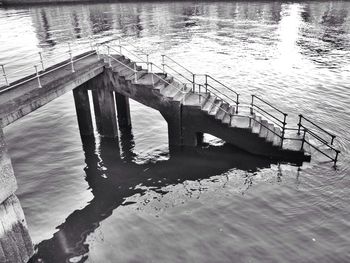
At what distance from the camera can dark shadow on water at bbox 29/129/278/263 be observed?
1274 centimetres

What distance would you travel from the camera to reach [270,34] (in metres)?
47.6

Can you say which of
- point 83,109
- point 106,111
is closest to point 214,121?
point 106,111

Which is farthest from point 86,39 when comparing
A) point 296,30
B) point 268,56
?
point 296,30

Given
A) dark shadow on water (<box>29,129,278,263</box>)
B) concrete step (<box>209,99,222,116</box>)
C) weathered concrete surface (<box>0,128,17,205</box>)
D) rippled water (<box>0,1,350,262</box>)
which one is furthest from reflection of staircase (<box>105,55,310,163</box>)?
weathered concrete surface (<box>0,128,17,205</box>)

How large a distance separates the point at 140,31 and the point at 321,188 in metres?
44.9

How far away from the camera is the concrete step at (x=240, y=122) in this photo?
54.4ft

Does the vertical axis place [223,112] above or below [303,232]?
above

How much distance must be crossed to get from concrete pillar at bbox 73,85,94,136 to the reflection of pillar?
27.9ft

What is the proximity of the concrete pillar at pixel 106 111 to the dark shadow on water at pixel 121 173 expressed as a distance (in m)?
0.56

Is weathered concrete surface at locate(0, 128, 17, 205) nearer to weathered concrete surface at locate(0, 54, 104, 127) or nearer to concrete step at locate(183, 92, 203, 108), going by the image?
weathered concrete surface at locate(0, 54, 104, 127)

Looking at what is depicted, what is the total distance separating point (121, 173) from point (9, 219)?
6960mm

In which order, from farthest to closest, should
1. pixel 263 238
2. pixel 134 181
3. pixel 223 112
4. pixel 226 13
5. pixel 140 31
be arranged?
pixel 226 13, pixel 140 31, pixel 223 112, pixel 134 181, pixel 263 238

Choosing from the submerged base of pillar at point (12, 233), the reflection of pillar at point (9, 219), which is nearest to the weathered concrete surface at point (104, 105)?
the reflection of pillar at point (9, 219)

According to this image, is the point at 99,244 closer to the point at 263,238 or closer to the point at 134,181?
the point at 134,181
